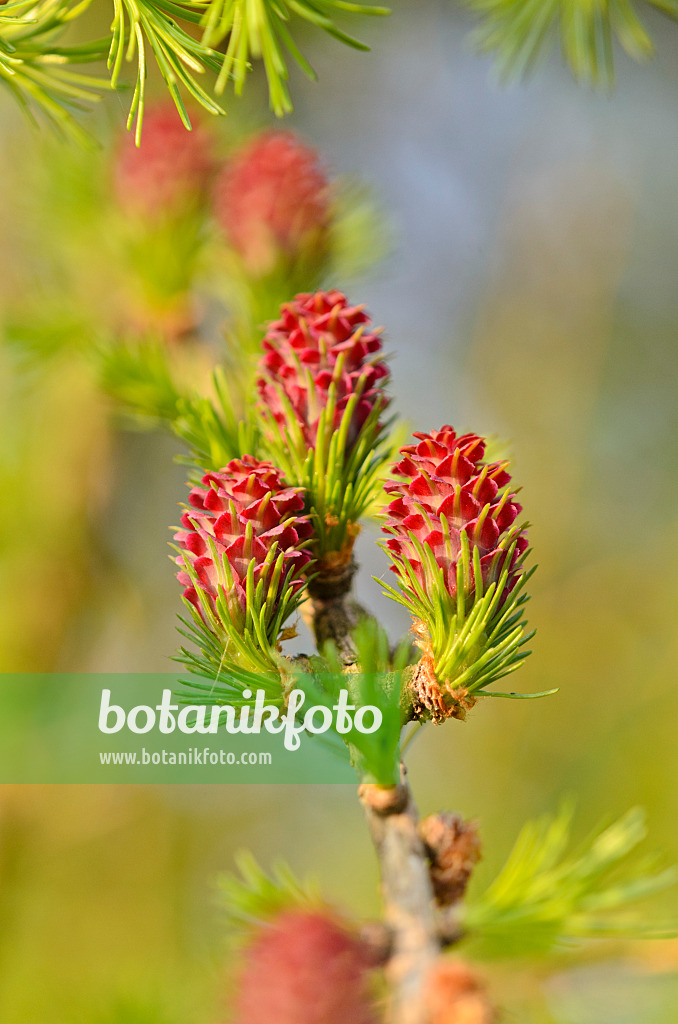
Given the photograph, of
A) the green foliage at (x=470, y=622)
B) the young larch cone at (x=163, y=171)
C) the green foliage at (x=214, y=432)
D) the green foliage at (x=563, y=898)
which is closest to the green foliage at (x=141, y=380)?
the green foliage at (x=214, y=432)

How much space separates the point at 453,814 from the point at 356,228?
580mm

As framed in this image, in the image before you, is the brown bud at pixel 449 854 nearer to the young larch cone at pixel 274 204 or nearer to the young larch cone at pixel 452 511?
the young larch cone at pixel 452 511

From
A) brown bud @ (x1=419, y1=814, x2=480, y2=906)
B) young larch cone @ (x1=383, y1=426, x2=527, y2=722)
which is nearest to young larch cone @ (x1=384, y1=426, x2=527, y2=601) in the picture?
young larch cone @ (x1=383, y1=426, x2=527, y2=722)

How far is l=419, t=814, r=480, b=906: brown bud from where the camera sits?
0.35 meters

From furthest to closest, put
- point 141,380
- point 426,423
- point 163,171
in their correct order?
point 426,423 < point 163,171 < point 141,380

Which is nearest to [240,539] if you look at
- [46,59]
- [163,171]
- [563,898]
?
[563,898]

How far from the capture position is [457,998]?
0.26 meters

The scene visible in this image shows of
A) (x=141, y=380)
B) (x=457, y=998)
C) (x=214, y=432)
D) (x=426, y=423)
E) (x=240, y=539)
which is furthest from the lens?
(x=426, y=423)

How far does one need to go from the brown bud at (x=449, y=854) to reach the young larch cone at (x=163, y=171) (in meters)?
0.62

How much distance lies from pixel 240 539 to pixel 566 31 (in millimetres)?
588

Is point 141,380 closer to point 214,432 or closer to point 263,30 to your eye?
point 214,432

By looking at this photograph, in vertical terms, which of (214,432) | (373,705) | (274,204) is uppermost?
(274,204)

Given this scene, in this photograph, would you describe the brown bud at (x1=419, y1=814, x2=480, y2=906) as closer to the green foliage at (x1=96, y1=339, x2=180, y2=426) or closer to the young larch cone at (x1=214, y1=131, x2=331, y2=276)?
the green foliage at (x1=96, y1=339, x2=180, y2=426)

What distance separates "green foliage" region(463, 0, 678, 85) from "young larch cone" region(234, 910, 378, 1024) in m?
0.68
